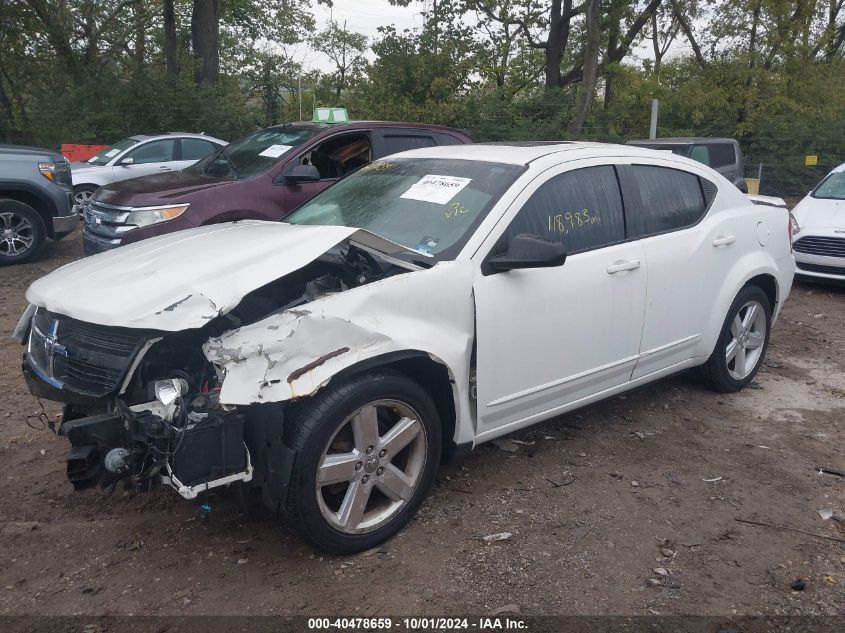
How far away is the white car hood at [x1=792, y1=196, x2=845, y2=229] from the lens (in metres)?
8.83

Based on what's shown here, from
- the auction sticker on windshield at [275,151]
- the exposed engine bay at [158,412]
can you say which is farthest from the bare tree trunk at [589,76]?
the exposed engine bay at [158,412]

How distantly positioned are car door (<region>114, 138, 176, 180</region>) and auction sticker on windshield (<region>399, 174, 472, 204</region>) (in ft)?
32.4

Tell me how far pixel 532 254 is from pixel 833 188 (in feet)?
26.3

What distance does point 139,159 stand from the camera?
13.0 metres

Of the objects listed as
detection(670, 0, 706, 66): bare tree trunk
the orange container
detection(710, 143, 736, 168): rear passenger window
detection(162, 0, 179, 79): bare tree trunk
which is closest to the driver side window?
detection(710, 143, 736, 168): rear passenger window

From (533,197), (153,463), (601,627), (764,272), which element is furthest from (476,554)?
(764,272)

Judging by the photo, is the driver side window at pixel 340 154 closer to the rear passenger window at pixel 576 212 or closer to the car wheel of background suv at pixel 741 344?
the rear passenger window at pixel 576 212

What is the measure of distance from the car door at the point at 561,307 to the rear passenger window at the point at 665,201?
203mm

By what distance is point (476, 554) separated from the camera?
10.8 feet

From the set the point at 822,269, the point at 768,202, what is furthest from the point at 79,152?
the point at 768,202

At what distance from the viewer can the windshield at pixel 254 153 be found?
298 inches

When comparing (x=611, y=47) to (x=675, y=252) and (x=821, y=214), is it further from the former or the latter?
(x=675, y=252)

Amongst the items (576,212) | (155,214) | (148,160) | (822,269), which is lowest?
(822,269)

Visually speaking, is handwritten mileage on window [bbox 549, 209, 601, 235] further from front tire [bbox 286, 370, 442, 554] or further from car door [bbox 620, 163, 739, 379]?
front tire [bbox 286, 370, 442, 554]
